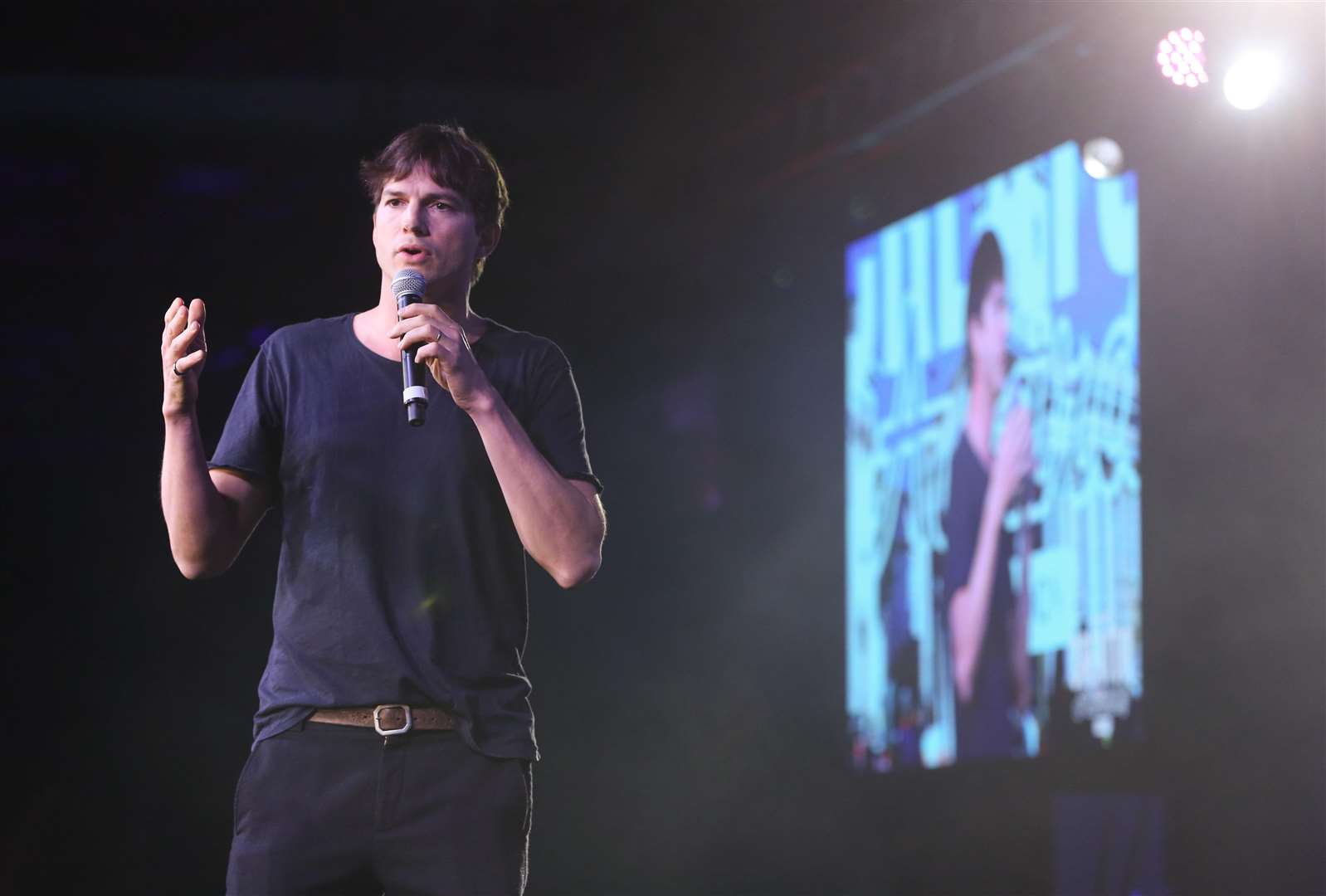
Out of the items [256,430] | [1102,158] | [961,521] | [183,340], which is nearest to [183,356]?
[183,340]

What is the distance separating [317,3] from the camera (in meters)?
4.67

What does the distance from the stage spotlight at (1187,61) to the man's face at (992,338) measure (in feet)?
2.92

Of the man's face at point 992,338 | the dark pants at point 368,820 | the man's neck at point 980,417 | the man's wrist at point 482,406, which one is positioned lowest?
the dark pants at point 368,820

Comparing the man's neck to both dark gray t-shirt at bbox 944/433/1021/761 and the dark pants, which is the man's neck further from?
the dark pants

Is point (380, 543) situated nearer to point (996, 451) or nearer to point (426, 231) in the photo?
point (426, 231)

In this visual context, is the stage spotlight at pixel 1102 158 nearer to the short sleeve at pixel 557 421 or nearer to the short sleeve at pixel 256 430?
the short sleeve at pixel 557 421

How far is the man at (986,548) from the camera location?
14.8 feet

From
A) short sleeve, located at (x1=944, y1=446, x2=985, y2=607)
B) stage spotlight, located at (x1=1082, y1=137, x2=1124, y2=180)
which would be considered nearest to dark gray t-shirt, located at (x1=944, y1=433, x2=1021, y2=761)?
short sleeve, located at (x1=944, y1=446, x2=985, y2=607)

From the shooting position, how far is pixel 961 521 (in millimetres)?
4820

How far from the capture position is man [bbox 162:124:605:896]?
153cm

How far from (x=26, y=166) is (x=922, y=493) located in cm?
318

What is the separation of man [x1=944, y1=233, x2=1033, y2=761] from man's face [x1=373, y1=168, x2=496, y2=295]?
118 inches

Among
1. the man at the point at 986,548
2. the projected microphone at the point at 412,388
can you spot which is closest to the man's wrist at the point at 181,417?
the projected microphone at the point at 412,388

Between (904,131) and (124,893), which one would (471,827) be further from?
(904,131)
